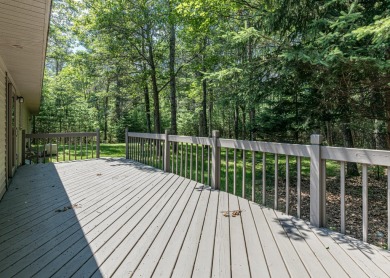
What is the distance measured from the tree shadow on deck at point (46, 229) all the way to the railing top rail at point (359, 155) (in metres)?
2.37

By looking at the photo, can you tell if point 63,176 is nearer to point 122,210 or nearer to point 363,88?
point 122,210

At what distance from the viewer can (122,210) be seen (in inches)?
131

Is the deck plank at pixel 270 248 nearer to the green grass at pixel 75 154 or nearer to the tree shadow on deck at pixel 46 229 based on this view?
the tree shadow on deck at pixel 46 229

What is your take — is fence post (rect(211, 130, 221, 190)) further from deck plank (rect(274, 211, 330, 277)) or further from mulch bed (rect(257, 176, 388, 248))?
deck plank (rect(274, 211, 330, 277))

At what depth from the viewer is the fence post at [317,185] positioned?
8.85 ft

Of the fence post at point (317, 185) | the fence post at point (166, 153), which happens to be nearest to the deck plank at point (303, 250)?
the fence post at point (317, 185)

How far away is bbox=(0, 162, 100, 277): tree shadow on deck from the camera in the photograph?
1998mm

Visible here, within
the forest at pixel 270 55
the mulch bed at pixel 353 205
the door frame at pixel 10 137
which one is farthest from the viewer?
the door frame at pixel 10 137

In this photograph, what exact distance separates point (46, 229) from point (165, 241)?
1.33 meters

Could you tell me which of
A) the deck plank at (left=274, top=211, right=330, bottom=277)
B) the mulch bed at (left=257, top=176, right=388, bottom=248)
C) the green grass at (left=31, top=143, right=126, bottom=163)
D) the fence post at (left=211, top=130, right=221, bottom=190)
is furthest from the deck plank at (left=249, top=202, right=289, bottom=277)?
the green grass at (left=31, top=143, right=126, bottom=163)

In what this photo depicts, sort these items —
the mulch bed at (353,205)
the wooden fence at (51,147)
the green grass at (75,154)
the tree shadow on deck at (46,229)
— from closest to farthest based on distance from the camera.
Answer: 1. the tree shadow on deck at (46,229)
2. the mulch bed at (353,205)
3. the wooden fence at (51,147)
4. the green grass at (75,154)

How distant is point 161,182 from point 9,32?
3286mm

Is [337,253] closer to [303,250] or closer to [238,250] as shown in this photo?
[303,250]

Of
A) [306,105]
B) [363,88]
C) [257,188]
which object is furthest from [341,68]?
[257,188]
